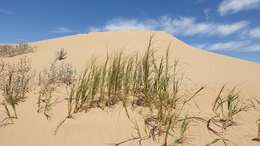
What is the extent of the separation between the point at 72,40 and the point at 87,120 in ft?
42.4

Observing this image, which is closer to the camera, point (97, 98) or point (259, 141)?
point (259, 141)

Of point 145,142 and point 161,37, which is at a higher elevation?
point 161,37

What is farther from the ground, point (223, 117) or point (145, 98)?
point (145, 98)

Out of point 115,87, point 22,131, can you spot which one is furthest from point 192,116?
point 22,131

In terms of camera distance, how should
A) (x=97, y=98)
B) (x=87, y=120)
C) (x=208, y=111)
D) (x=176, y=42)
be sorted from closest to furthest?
(x=87, y=120), (x=208, y=111), (x=97, y=98), (x=176, y=42)

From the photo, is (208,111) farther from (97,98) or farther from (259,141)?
(97,98)

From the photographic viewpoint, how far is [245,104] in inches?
158

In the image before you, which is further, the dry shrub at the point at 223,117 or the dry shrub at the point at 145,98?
the dry shrub at the point at 223,117

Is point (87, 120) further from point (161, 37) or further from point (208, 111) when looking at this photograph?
point (161, 37)

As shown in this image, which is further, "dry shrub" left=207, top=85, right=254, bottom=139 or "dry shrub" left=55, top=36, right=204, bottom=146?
"dry shrub" left=207, top=85, right=254, bottom=139

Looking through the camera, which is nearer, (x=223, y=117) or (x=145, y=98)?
(x=223, y=117)

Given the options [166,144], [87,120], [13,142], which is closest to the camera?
[166,144]

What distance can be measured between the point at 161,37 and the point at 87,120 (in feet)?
41.5

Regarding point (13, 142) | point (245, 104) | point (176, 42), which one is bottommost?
point (13, 142)
